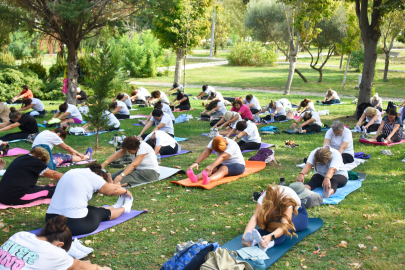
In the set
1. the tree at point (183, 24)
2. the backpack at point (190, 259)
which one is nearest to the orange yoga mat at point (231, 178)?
the backpack at point (190, 259)

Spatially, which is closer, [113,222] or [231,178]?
[113,222]

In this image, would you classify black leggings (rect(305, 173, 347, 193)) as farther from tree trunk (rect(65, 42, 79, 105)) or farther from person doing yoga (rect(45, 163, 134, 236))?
tree trunk (rect(65, 42, 79, 105))

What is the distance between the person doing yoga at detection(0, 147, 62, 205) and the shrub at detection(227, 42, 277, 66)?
38.1 m

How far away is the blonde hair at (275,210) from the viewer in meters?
4.93

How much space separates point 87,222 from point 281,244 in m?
2.74

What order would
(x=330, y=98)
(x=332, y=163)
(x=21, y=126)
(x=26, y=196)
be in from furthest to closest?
(x=330, y=98)
(x=21, y=126)
(x=332, y=163)
(x=26, y=196)

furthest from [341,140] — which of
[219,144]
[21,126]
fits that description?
[21,126]

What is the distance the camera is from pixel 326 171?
7.17m

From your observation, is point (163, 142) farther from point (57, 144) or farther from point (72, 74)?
point (72, 74)

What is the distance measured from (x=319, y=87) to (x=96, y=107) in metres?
19.5

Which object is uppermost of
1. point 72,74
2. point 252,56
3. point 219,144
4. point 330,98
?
point 252,56

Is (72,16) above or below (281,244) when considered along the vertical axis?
above

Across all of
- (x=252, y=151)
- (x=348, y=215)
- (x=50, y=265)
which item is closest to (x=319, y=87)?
(x=252, y=151)

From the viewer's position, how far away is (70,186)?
518 centimetres
